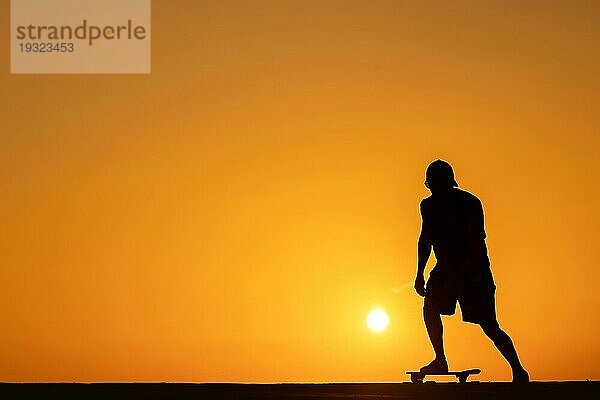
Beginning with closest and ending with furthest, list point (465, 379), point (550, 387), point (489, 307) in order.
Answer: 1. point (550, 387)
2. point (465, 379)
3. point (489, 307)

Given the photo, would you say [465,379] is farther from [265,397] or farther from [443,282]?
[265,397]

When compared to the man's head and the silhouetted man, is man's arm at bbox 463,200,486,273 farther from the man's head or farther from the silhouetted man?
the man's head

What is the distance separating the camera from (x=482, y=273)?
A: 13.3 m

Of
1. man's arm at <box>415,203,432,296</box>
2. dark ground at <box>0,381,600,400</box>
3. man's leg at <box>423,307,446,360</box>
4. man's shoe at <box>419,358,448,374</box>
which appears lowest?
dark ground at <box>0,381,600,400</box>

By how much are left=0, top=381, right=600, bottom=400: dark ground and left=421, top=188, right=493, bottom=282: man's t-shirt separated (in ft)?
7.21

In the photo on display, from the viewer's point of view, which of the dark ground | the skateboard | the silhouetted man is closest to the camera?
the dark ground

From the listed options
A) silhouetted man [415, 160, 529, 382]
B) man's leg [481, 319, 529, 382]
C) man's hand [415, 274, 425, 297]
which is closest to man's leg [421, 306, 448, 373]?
silhouetted man [415, 160, 529, 382]

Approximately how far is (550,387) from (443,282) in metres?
2.74

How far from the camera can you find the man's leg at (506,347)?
41.8 ft

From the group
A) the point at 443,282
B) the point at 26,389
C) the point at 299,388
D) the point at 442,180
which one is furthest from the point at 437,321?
the point at 26,389

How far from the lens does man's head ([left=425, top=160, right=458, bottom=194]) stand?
1311cm

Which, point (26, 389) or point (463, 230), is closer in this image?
point (26, 389)

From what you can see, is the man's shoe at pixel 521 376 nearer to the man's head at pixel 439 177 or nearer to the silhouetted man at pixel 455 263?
the silhouetted man at pixel 455 263

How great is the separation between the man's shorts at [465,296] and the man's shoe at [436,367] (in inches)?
21.8
